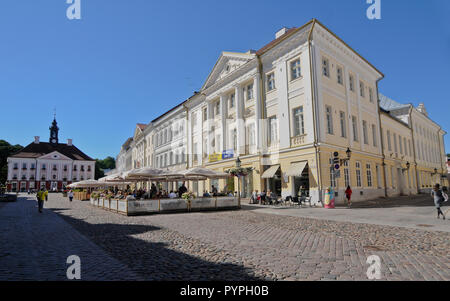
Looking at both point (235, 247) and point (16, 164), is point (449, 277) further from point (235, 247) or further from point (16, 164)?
point (16, 164)

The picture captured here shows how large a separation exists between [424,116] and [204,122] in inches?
1389

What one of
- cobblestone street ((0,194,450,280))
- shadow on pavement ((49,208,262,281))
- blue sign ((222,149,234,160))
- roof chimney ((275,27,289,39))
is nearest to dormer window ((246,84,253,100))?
blue sign ((222,149,234,160))

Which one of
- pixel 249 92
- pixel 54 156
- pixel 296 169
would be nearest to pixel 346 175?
pixel 296 169

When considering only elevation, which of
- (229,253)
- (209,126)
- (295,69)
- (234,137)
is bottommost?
(229,253)

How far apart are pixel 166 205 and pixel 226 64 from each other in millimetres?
18458

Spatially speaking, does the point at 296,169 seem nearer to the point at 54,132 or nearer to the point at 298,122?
the point at 298,122

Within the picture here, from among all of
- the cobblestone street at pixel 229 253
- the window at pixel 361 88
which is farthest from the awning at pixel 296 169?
the window at pixel 361 88

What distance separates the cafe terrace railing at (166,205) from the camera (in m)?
15.4

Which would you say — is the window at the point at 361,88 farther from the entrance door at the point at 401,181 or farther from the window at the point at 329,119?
the entrance door at the point at 401,181

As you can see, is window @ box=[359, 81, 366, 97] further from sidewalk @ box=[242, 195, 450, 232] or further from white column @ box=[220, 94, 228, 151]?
white column @ box=[220, 94, 228, 151]

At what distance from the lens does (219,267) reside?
16.8 ft

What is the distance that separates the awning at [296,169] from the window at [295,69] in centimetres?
688

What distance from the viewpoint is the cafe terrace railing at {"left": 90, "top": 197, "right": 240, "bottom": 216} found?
15381 mm

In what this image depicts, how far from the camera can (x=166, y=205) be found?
1630 centimetres
